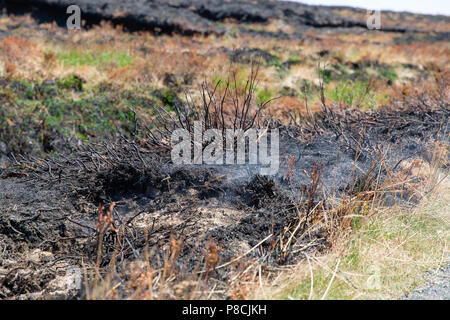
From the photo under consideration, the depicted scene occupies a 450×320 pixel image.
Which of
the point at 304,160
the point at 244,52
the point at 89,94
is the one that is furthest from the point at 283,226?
the point at 244,52

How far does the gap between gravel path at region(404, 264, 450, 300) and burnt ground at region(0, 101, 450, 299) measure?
26.8 inches

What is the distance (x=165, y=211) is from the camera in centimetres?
332

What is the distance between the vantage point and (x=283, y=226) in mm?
2988

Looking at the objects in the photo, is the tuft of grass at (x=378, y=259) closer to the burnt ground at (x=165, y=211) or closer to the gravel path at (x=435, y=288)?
the gravel path at (x=435, y=288)

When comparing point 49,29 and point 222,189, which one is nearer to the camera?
point 222,189

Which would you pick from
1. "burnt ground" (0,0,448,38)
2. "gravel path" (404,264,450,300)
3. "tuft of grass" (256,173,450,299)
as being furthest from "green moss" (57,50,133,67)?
"gravel path" (404,264,450,300)

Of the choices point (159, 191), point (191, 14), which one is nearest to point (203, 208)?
point (159, 191)

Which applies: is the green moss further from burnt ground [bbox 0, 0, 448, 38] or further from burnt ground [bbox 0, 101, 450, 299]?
burnt ground [bbox 0, 0, 448, 38]

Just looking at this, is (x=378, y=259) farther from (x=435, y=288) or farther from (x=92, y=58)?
(x=92, y=58)

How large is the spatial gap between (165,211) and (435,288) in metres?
2.02

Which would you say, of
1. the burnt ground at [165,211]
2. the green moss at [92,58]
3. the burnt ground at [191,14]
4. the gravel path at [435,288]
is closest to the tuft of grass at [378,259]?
the gravel path at [435,288]
